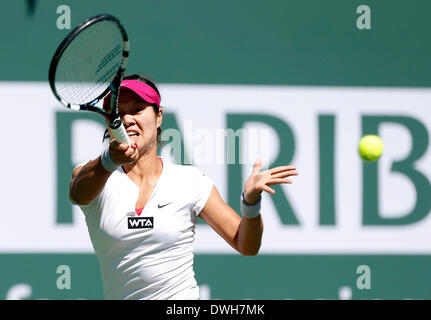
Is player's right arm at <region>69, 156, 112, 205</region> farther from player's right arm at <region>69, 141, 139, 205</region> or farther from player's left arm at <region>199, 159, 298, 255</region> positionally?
player's left arm at <region>199, 159, 298, 255</region>

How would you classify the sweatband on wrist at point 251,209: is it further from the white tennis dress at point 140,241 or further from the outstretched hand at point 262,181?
the white tennis dress at point 140,241

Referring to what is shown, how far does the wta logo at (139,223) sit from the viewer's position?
235 centimetres

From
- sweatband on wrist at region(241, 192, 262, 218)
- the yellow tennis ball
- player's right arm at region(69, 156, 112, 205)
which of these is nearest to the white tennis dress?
player's right arm at region(69, 156, 112, 205)

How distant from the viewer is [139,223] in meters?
2.35

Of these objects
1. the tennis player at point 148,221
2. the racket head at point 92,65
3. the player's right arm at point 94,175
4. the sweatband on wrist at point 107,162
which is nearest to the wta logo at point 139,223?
the tennis player at point 148,221

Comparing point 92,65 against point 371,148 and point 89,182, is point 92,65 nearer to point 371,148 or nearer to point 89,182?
point 89,182

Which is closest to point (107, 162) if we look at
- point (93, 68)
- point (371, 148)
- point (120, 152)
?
point (120, 152)

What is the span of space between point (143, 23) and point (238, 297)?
1.68 meters

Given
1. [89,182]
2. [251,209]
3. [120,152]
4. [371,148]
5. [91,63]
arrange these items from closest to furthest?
[120,152]
[89,182]
[251,209]
[91,63]
[371,148]

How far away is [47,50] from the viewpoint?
3.88 m

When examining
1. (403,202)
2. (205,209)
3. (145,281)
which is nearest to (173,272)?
(145,281)

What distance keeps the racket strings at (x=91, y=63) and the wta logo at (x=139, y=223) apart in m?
0.45

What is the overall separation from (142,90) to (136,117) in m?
0.10

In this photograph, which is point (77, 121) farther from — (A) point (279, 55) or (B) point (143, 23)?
(A) point (279, 55)
